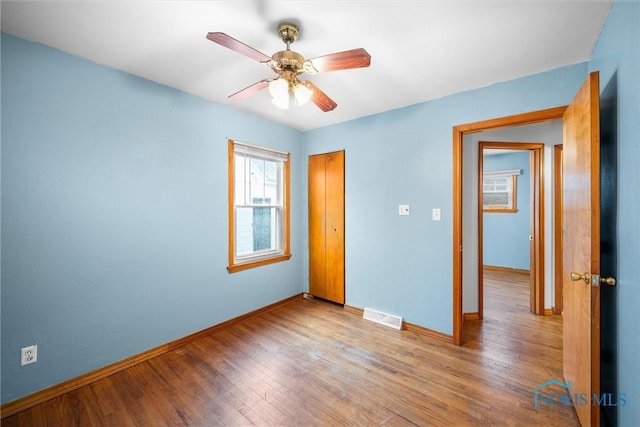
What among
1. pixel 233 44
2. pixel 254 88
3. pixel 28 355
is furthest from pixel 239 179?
pixel 28 355

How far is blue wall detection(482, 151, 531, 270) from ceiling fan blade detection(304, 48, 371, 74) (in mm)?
4849

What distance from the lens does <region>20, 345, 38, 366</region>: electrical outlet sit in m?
1.71

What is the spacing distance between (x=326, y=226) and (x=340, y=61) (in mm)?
2382

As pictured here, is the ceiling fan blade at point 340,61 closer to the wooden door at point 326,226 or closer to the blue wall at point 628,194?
the blue wall at point 628,194

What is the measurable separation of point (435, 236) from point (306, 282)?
6.54 feet

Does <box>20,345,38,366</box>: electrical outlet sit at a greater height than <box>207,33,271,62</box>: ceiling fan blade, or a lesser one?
lesser

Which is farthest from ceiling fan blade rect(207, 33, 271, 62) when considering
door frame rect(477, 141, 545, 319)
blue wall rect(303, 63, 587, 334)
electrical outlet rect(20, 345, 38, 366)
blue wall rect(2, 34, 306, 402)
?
door frame rect(477, 141, 545, 319)

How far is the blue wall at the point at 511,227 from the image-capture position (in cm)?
515

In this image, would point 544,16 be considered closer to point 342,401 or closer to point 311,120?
point 311,120

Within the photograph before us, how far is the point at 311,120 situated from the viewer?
3326 millimetres

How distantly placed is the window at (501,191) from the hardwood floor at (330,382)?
10.4 feet

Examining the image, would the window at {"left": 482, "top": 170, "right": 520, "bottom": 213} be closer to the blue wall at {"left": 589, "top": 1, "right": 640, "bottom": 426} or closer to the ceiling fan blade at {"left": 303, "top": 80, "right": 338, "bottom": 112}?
the blue wall at {"left": 589, "top": 1, "right": 640, "bottom": 426}

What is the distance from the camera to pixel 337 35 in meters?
1.66

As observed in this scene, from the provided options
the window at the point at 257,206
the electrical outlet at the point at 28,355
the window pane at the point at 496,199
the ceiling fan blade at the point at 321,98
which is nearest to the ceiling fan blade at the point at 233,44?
the ceiling fan blade at the point at 321,98
